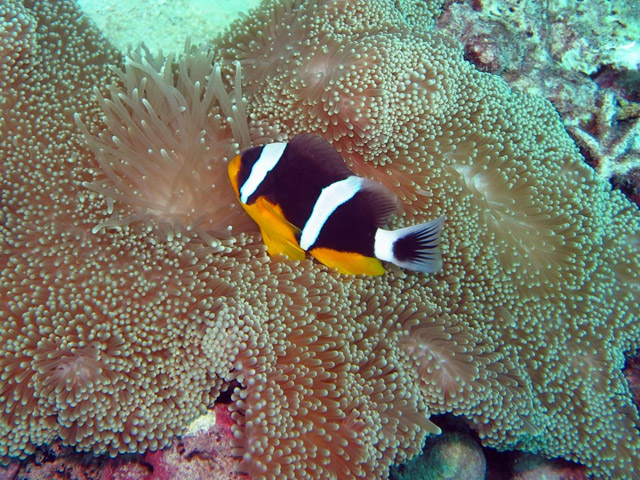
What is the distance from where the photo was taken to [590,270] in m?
1.92

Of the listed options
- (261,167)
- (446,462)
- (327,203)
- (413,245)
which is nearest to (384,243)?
(413,245)

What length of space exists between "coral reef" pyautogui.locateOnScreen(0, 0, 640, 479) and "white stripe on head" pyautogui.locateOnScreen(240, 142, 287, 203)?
22cm

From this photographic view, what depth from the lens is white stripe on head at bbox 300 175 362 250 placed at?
1432mm

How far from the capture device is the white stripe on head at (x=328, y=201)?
1.43 meters

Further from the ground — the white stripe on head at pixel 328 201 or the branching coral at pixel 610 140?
the white stripe on head at pixel 328 201

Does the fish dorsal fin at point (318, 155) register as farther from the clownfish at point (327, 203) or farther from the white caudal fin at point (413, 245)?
the white caudal fin at point (413, 245)

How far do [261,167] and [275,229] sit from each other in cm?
22

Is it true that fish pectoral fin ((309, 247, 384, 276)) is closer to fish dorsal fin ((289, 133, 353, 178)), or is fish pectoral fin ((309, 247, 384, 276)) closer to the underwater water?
fish dorsal fin ((289, 133, 353, 178))

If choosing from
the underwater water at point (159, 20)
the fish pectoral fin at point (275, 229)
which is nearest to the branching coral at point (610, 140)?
the fish pectoral fin at point (275, 229)

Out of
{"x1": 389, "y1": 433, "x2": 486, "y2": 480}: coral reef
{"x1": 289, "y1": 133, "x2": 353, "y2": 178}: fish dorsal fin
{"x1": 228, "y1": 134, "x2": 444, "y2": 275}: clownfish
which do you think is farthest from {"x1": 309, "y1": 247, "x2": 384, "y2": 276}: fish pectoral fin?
{"x1": 389, "y1": 433, "x2": 486, "y2": 480}: coral reef

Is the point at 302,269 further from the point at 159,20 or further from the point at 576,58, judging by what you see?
the point at 576,58

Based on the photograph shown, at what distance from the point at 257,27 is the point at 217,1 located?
65 cm

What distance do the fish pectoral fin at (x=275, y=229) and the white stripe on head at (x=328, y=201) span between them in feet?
0.21

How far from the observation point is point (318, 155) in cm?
147
